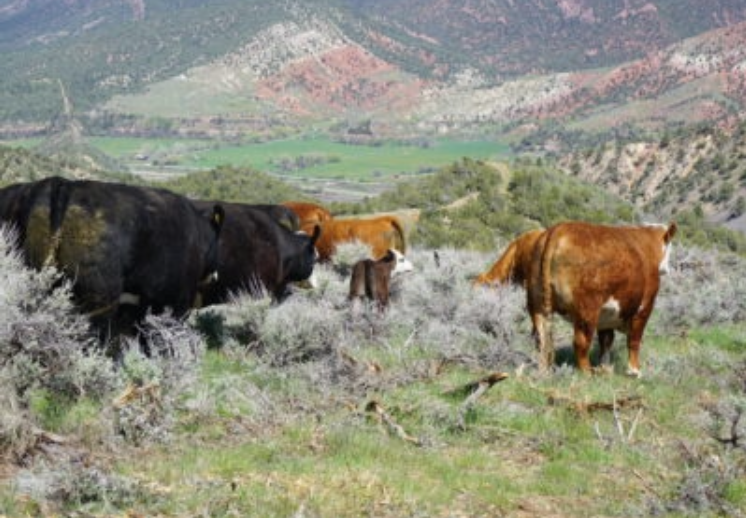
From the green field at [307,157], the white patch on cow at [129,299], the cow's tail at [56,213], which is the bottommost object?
the green field at [307,157]

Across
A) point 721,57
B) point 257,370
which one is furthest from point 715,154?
point 721,57

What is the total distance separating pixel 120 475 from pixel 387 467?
5.65 ft

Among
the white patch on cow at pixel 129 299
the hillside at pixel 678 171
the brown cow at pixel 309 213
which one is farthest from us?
the hillside at pixel 678 171

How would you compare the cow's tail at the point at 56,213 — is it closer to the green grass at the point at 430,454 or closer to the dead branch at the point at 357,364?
the green grass at the point at 430,454

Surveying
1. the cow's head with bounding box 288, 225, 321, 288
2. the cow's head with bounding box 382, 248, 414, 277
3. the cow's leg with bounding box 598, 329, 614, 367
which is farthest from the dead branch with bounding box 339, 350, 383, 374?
the cow's head with bounding box 382, 248, 414, 277

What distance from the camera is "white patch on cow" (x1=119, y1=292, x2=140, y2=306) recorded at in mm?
7972

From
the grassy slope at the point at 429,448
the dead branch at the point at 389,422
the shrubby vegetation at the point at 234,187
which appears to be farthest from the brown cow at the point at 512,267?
the shrubby vegetation at the point at 234,187

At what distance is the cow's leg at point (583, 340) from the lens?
9.10 m

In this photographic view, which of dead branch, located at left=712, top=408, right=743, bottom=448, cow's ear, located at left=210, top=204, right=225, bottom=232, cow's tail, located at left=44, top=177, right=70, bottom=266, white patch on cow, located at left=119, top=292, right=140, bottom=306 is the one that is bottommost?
dead branch, located at left=712, top=408, right=743, bottom=448

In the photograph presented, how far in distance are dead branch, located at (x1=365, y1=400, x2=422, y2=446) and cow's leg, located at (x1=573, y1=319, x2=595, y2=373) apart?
9.36ft

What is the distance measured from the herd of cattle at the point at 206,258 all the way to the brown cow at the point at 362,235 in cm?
692

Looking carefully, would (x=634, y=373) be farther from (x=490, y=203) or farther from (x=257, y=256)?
(x=490, y=203)

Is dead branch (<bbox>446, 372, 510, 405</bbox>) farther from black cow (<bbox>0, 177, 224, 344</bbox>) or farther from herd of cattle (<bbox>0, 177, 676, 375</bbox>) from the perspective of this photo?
black cow (<bbox>0, 177, 224, 344</bbox>)

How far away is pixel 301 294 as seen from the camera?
1264cm
